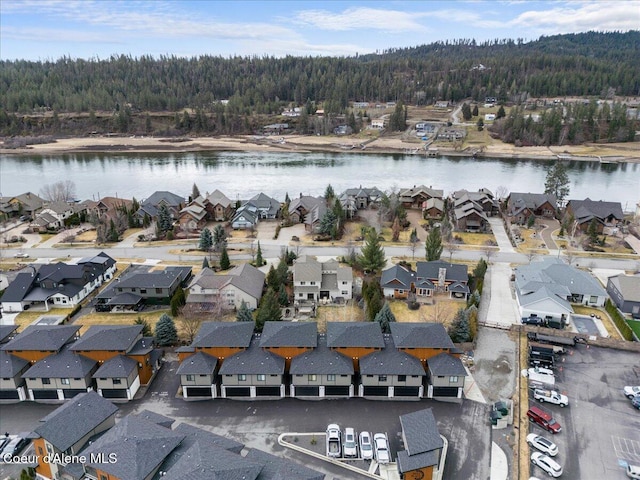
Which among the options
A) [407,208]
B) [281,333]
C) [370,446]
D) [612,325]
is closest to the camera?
[370,446]

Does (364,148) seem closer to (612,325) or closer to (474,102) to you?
(474,102)

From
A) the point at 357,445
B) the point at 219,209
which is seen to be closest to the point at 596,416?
the point at 357,445

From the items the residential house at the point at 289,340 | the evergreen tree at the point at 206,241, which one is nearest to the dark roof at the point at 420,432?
the residential house at the point at 289,340

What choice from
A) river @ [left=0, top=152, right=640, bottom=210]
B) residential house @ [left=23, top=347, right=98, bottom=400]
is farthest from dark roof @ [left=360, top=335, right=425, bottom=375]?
river @ [left=0, top=152, right=640, bottom=210]

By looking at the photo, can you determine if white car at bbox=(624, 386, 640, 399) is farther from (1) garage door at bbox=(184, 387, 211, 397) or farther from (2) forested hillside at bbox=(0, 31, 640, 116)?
(2) forested hillside at bbox=(0, 31, 640, 116)

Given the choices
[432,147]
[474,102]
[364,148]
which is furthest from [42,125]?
[474,102]

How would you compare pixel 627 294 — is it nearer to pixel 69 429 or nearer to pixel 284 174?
pixel 69 429
